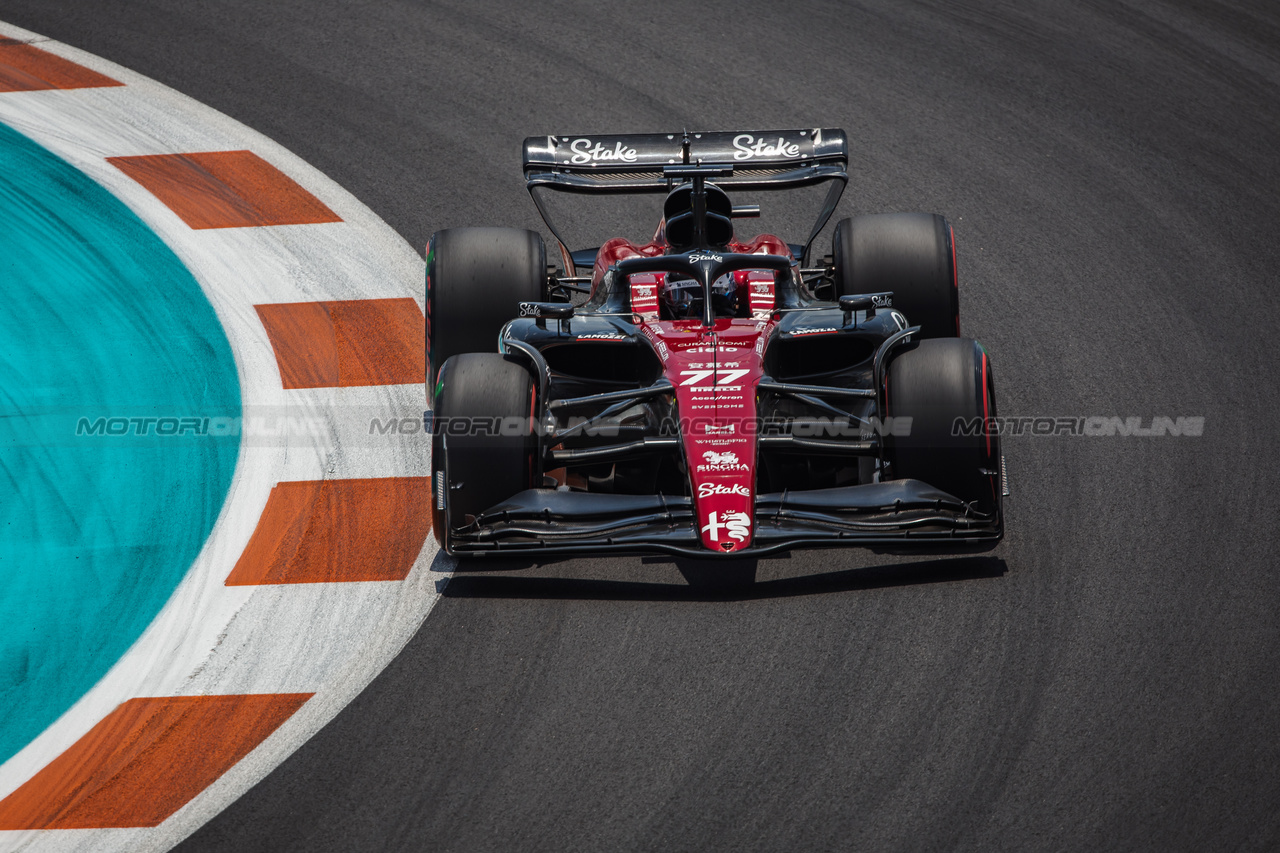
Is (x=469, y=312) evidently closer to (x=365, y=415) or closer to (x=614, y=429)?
(x=365, y=415)

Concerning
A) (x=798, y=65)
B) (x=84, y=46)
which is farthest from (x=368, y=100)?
(x=798, y=65)

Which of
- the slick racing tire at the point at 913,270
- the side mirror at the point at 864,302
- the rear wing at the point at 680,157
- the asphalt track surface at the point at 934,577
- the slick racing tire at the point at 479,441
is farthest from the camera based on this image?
the rear wing at the point at 680,157

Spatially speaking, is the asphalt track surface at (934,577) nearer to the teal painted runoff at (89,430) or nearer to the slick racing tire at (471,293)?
the teal painted runoff at (89,430)

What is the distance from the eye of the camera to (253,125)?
1091cm

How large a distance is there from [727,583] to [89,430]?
412 cm

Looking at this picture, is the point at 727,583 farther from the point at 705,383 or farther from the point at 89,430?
the point at 89,430

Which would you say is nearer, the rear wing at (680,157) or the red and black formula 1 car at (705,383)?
the red and black formula 1 car at (705,383)

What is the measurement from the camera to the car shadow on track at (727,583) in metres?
6.10

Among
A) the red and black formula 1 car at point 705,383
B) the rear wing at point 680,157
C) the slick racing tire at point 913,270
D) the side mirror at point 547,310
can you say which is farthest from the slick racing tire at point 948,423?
the rear wing at point 680,157

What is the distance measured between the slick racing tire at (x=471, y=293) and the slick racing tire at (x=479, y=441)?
1147mm

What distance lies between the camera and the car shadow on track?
6.10m

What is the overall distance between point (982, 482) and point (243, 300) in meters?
5.37

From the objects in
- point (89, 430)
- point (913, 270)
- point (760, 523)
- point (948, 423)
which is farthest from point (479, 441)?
point (89, 430)

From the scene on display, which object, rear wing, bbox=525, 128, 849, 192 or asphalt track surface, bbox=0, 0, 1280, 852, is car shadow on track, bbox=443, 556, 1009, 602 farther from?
rear wing, bbox=525, 128, 849, 192
